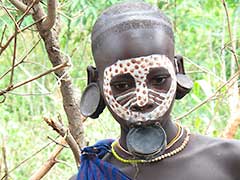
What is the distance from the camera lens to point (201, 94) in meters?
3.73

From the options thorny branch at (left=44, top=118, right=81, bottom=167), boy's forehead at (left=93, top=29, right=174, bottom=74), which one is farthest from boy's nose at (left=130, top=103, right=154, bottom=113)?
thorny branch at (left=44, top=118, right=81, bottom=167)

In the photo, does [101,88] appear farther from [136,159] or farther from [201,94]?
[201,94]

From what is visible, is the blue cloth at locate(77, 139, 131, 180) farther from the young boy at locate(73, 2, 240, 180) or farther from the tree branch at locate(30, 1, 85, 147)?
the tree branch at locate(30, 1, 85, 147)

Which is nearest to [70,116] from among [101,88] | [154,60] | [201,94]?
[101,88]

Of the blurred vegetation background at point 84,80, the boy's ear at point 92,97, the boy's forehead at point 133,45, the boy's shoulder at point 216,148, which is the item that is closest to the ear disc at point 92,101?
the boy's ear at point 92,97

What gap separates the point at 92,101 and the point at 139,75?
0.64 feet

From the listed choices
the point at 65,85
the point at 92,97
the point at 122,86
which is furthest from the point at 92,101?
the point at 65,85

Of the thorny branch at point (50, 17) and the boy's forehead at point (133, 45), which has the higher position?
the thorny branch at point (50, 17)

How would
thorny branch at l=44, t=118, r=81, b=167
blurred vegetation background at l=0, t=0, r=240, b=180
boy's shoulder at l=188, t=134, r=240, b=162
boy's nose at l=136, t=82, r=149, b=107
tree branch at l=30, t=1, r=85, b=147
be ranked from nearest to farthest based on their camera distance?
boy's nose at l=136, t=82, r=149, b=107, boy's shoulder at l=188, t=134, r=240, b=162, thorny branch at l=44, t=118, r=81, b=167, tree branch at l=30, t=1, r=85, b=147, blurred vegetation background at l=0, t=0, r=240, b=180

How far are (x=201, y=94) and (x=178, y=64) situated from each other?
2055mm

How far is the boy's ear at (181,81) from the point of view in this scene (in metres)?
1.68

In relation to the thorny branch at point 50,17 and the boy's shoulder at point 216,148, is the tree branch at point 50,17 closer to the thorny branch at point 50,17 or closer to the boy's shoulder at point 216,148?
the thorny branch at point 50,17

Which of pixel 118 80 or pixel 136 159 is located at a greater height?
pixel 118 80

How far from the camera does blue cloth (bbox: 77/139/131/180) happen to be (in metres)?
1.68
